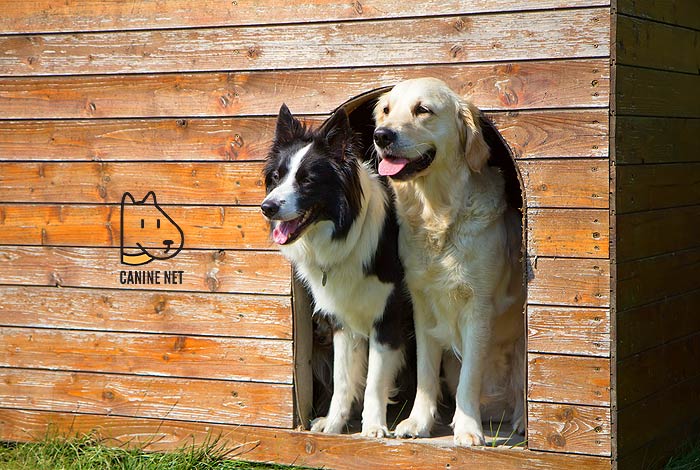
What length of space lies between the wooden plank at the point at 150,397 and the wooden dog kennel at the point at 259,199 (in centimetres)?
1

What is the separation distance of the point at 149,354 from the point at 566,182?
2318mm

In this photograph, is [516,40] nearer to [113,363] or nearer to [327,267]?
[327,267]

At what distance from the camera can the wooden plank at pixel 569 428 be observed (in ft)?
13.7

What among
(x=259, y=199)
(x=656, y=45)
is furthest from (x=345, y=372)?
(x=656, y=45)

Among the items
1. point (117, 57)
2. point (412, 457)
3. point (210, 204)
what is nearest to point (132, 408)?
point (210, 204)

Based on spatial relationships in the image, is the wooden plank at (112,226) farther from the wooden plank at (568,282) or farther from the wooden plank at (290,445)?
the wooden plank at (568,282)

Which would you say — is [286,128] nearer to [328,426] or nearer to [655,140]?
[328,426]

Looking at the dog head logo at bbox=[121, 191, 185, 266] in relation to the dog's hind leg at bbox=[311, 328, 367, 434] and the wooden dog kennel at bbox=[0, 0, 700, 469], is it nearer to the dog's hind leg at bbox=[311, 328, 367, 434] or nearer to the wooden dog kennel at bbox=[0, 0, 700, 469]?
the wooden dog kennel at bbox=[0, 0, 700, 469]

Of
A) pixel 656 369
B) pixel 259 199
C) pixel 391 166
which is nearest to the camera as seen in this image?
pixel 391 166

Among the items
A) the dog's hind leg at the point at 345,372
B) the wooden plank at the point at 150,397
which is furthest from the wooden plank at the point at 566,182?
the wooden plank at the point at 150,397

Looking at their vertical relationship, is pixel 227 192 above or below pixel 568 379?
above

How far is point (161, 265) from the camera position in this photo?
491cm

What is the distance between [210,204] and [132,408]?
3.88 ft

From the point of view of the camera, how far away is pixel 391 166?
14.7 feet
